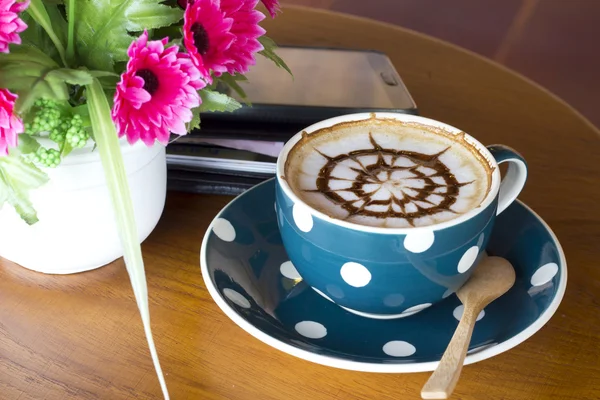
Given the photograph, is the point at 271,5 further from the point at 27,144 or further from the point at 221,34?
the point at 27,144

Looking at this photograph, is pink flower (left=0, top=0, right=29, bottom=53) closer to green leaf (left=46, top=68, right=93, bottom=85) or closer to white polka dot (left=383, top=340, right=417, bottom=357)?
green leaf (left=46, top=68, right=93, bottom=85)

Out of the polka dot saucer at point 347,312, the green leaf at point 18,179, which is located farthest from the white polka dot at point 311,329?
the green leaf at point 18,179

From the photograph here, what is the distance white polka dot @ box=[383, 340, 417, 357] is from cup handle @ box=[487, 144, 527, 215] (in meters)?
0.13

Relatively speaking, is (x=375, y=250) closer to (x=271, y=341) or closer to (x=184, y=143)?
(x=271, y=341)

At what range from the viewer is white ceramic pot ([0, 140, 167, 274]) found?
0.47 meters

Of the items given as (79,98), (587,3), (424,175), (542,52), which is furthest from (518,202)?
(587,3)

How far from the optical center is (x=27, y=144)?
0.41 metres

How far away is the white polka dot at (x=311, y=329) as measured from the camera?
1.62 feet

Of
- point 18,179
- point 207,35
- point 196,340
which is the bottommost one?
point 196,340

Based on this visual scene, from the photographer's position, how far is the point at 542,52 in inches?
70.5

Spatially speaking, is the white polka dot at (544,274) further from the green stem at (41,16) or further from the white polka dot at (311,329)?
the green stem at (41,16)

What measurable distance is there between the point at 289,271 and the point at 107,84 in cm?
22

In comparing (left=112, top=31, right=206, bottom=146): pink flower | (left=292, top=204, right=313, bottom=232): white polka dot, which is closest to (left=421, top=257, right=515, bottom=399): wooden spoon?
(left=292, top=204, right=313, bottom=232): white polka dot

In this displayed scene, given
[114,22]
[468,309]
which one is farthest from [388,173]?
[114,22]
